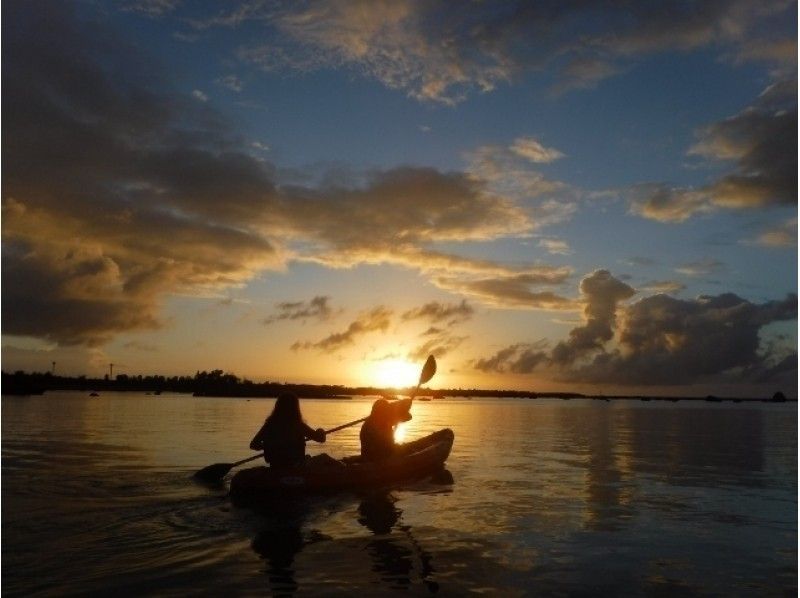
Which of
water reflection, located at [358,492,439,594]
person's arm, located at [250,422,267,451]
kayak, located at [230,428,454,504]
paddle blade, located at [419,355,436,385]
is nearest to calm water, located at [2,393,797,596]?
water reflection, located at [358,492,439,594]

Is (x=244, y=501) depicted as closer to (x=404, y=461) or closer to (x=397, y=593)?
(x=404, y=461)

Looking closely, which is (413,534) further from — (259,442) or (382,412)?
(382,412)

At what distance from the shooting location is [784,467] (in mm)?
24828

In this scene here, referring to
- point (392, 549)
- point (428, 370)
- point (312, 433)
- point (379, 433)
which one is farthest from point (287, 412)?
point (428, 370)

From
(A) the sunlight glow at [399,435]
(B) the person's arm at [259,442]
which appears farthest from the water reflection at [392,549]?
(A) the sunlight glow at [399,435]

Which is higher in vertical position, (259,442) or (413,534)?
(259,442)

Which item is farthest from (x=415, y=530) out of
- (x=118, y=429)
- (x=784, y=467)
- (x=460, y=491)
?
(x=118, y=429)

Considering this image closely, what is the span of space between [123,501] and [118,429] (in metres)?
26.6

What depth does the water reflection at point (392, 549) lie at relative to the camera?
9250 millimetres

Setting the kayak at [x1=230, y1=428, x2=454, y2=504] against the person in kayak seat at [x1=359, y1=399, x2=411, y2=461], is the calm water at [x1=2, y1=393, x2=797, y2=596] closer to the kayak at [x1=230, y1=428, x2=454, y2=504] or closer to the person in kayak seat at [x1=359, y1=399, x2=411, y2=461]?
the kayak at [x1=230, y1=428, x2=454, y2=504]

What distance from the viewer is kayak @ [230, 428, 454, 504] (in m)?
14.7

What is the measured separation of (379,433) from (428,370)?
5976mm

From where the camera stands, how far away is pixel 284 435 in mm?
15242

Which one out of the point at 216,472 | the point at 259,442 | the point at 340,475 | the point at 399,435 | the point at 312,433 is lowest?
the point at 399,435
